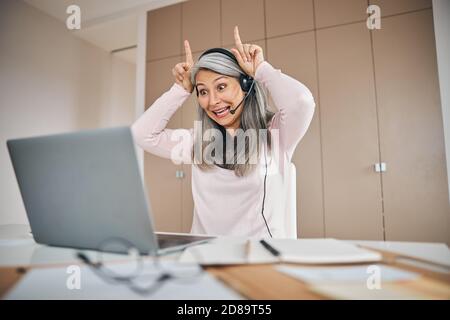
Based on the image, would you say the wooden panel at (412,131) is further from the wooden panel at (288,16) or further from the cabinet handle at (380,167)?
the wooden panel at (288,16)

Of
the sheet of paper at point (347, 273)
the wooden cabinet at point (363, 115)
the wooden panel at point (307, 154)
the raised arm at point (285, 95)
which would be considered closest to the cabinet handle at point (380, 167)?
the wooden cabinet at point (363, 115)

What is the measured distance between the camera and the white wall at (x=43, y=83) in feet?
10.0

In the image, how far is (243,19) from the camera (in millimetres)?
2758

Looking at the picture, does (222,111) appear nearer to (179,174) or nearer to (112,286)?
(112,286)

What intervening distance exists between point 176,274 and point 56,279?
17 centimetres

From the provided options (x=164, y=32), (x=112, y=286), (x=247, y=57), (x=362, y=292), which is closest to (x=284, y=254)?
(x=362, y=292)

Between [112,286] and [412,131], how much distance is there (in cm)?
235

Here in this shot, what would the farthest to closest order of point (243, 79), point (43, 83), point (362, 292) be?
point (43, 83), point (243, 79), point (362, 292)

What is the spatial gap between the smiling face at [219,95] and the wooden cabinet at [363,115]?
1176mm

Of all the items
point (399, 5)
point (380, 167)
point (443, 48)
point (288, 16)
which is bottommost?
point (380, 167)

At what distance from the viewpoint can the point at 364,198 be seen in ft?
7.37

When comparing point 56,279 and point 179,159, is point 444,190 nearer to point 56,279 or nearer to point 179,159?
point 179,159

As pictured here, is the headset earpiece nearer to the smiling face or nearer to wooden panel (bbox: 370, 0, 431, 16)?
the smiling face

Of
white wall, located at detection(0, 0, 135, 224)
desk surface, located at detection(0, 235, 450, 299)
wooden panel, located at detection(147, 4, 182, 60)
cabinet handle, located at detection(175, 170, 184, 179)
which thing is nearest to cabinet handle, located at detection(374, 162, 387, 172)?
cabinet handle, located at detection(175, 170, 184, 179)
